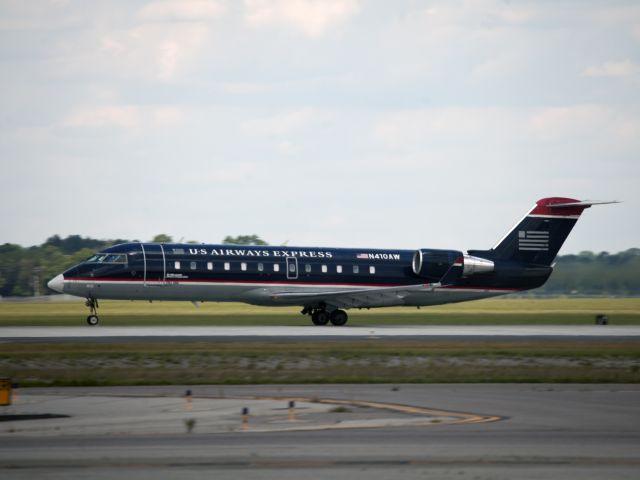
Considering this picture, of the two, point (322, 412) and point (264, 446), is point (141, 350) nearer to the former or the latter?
point (322, 412)

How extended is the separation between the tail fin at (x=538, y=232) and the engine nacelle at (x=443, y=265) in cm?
177

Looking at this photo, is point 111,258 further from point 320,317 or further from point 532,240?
point 532,240

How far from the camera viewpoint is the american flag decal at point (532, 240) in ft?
194

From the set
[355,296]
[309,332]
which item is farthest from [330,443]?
[355,296]

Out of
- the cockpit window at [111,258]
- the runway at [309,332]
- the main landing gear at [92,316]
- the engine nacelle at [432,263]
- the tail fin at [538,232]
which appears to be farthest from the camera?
the tail fin at [538,232]

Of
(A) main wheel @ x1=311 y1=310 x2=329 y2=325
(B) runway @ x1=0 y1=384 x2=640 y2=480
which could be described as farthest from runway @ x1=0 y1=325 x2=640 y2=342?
(B) runway @ x1=0 y1=384 x2=640 y2=480

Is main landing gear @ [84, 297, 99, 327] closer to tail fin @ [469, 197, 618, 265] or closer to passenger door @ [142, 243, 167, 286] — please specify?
passenger door @ [142, 243, 167, 286]

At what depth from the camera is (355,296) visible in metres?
54.9

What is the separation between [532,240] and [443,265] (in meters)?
6.11

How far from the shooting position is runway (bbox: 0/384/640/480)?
1529 cm

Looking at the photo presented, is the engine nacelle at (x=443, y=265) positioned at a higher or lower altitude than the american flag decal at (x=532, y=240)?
lower

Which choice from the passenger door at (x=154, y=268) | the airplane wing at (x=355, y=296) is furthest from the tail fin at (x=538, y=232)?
the passenger door at (x=154, y=268)

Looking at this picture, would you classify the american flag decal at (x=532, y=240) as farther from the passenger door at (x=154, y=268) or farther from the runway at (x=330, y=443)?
the runway at (x=330, y=443)

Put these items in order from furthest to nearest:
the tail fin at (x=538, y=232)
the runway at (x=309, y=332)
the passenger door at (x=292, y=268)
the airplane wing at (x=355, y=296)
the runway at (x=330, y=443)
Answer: the tail fin at (x=538, y=232)
the passenger door at (x=292, y=268)
the airplane wing at (x=355, y=296)
the runway at (x=309, y=332)
the runway at (x=330, y=443)
